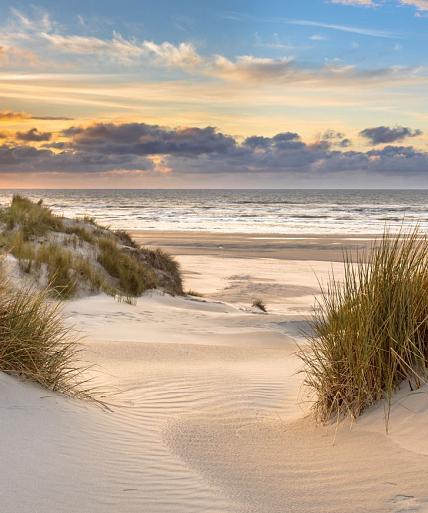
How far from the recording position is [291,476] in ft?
12.2

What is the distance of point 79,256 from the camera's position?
46.4 ft

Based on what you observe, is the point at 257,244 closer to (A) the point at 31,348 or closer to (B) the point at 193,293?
(B) the point at 193,293

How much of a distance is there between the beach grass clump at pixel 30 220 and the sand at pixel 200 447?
327 inches

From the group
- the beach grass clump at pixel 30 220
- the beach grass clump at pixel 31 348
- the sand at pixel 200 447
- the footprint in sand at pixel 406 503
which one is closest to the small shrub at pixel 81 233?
the beach grass clump at pixel 30 220

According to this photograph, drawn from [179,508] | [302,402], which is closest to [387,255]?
[302,402]

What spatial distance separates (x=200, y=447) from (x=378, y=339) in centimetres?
144

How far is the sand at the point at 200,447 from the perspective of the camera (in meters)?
3.25

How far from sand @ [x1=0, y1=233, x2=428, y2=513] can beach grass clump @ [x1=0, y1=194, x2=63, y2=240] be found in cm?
832

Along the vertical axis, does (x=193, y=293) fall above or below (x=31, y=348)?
below

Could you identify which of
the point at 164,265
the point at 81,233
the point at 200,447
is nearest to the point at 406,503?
the point at 200,447

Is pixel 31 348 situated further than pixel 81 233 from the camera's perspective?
No

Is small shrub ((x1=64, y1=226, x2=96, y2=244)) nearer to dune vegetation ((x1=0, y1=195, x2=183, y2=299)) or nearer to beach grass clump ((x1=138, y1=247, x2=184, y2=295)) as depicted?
dune vegetation ((x1=0, y1=195, x2=183, y2=299))

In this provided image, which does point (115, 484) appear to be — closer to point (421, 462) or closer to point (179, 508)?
point (179, 508)

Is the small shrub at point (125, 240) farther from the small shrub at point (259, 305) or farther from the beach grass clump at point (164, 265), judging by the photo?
the small shrub at point (259, 305)
